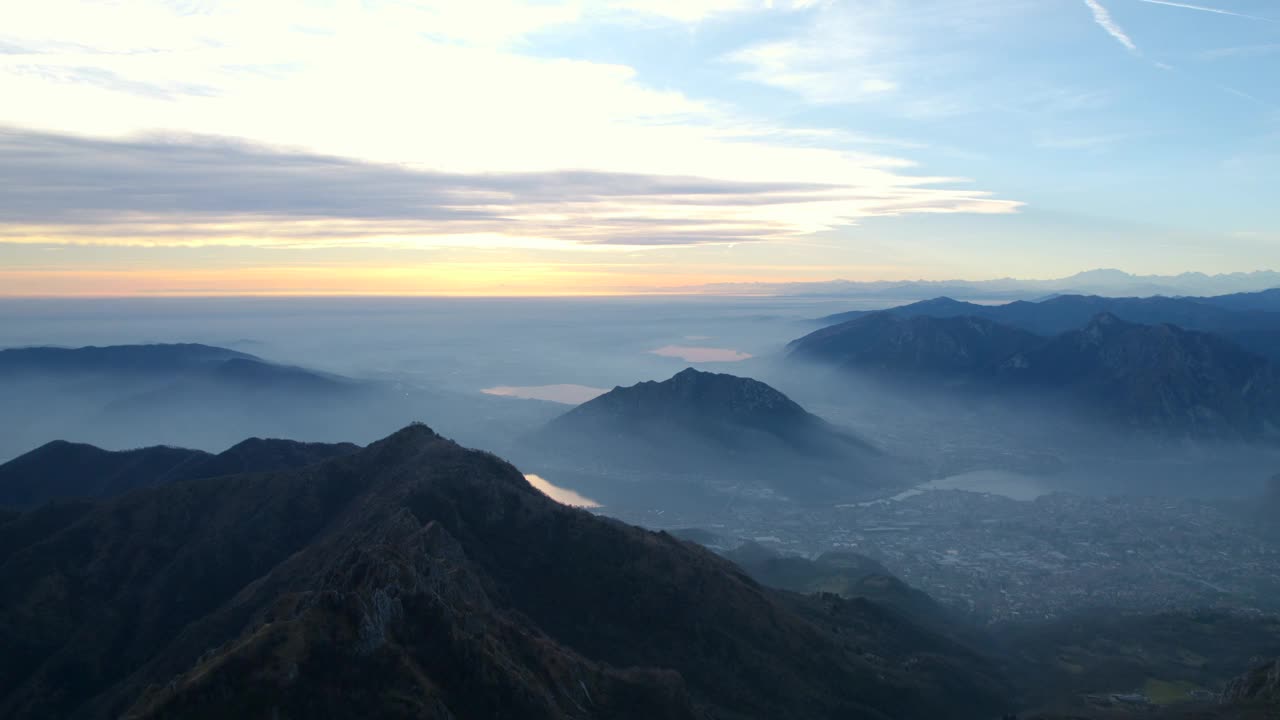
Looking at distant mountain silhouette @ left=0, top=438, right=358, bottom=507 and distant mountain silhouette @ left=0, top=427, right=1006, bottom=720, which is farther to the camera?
distant mountain silhouette @ left=0, top=438, right=358, bottom=507

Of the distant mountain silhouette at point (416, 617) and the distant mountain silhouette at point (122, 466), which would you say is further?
the distant mountain silhouette at point (122, 466)

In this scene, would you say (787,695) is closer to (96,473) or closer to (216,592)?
(216,592)

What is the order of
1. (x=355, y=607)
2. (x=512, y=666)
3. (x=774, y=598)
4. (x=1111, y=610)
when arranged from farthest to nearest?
(x=1111, y=610) < (x=774, y=598) < (x=512, y=666) < (x=355, y=607)

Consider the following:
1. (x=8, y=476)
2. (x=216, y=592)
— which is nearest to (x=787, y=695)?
(x=216, y=592)

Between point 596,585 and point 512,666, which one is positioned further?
point 596,585
